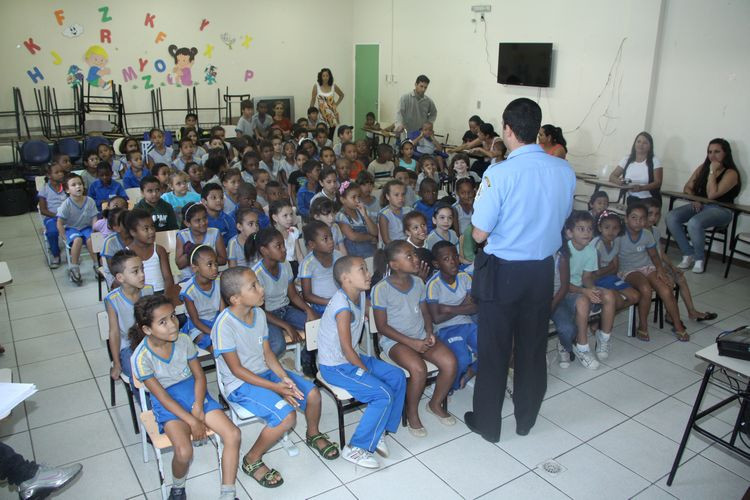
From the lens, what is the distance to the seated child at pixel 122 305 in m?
2.99

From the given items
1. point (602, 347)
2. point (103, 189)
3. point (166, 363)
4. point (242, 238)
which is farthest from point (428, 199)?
point (103, 189)

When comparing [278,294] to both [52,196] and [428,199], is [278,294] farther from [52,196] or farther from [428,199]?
[52,196]

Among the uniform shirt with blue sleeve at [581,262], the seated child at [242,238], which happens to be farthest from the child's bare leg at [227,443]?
the uniform shirt with blue sleeve at [581,262]

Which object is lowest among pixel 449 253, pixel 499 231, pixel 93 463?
pixel 93 463

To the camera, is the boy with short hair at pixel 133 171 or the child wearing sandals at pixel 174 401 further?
the boy with short hair at pixel 133 171

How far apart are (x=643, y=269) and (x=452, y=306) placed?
70.2 inches

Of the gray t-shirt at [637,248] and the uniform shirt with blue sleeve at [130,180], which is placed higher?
the uniform shirt with blue sleeve at [130,180]

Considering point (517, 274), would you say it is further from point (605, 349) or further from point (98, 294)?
point (98, 294)

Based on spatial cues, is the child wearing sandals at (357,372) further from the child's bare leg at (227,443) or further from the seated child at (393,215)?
the seated child at (393,215)

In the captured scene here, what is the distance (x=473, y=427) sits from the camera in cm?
309

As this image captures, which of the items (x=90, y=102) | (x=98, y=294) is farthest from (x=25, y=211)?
(x=98, y=294)

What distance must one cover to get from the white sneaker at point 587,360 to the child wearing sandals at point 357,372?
4.92ft

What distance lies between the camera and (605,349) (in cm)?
394

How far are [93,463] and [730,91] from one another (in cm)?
624
